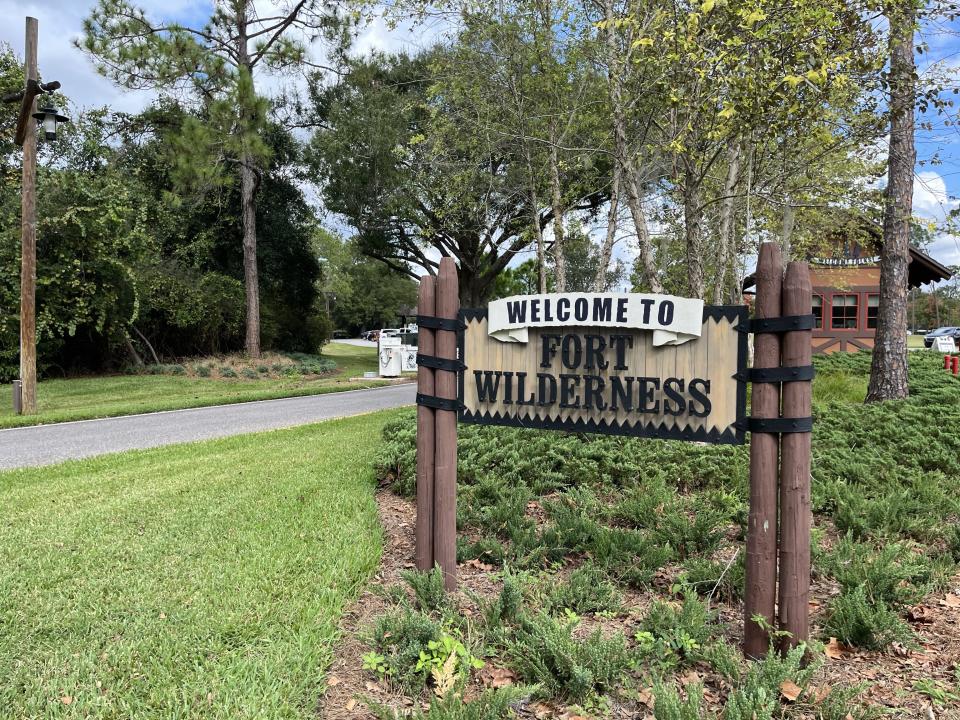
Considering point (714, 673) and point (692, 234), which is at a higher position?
point (692, 234)

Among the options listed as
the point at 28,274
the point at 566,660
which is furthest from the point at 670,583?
the point at 28,274

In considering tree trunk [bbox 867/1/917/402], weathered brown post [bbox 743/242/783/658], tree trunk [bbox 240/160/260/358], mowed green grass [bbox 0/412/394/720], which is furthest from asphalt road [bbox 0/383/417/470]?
tree trunk [bbox 240/160/260/358]

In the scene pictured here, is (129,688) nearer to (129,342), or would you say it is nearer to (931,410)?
(931,410)

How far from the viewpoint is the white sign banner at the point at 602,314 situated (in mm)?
3008

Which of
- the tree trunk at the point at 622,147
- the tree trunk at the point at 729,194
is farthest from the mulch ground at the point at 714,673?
the tree trunk at the point at 729,194

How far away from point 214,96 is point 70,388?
35.1ft

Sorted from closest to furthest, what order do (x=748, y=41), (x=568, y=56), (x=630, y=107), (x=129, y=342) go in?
(x=748, y=41)
(x=630, y=107)
(x=568, y=56)
(x=129, y=342)

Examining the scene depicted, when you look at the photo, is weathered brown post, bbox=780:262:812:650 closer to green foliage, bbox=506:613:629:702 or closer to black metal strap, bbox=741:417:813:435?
black metal strap, bbox=741:417:813:435

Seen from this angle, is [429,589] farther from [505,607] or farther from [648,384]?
[648,384]

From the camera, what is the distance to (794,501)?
2773 millimetres

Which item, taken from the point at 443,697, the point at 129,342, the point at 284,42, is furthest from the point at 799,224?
the point at 129,342

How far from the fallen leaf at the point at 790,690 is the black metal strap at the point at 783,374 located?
1.26 meters

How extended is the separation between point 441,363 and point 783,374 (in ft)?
5.70

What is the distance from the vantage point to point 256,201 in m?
24.5
